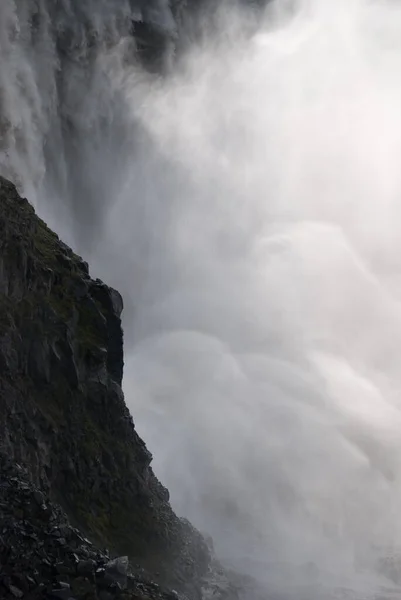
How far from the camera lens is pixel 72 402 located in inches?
2574

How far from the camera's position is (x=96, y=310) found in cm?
7250

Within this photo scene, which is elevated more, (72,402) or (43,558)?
(72,402)

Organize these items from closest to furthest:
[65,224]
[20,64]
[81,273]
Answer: [81,273] < [20,64] < [65,224]

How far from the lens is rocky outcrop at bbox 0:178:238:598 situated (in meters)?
59.2

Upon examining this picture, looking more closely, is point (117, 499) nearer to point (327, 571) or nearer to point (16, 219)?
point (16, 219)

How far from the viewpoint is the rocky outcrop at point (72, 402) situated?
194 feet

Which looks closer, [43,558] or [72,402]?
[43,558]

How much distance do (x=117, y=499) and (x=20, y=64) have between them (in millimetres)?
110142

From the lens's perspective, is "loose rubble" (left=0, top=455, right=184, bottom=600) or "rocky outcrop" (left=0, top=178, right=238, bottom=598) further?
"rocky outcrop" (left=0, top=178, right=238, bottom=598)

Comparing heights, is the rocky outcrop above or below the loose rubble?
above

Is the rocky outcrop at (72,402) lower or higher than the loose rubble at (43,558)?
higher

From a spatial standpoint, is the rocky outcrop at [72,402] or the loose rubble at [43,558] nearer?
the loose rubble at [43,558]

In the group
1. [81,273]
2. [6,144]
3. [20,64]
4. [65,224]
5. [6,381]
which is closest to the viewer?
[6,381]

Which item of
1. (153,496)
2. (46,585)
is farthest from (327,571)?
(46,585)
